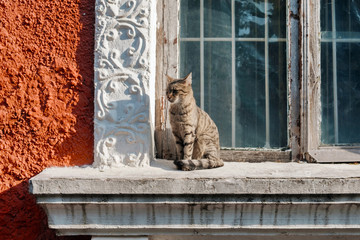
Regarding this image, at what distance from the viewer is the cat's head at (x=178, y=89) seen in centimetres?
208

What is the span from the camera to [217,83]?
91.7 inches

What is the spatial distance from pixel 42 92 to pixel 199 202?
40.0 inches

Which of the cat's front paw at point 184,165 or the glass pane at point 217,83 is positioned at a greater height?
the glass pane at point 217,83

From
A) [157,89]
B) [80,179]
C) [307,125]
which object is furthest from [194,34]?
[80,179]

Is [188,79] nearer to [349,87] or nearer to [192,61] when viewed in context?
[192,61]

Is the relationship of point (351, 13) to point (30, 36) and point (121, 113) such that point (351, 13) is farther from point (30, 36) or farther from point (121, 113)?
point (30, 36)

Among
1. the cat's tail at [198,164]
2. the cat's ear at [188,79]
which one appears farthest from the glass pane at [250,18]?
the cat's tail at [198,164]

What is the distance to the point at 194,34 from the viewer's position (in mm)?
2332

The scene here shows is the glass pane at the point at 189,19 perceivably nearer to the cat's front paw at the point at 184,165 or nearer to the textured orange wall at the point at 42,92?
the textured orange wall at the point at 42,92

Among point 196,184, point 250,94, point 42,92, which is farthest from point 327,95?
point 42,92

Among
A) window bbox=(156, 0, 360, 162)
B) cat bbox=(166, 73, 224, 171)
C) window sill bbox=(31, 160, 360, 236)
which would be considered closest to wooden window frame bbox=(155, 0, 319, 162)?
window bbox=(156, 0, 360, 162)

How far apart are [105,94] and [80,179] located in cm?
48

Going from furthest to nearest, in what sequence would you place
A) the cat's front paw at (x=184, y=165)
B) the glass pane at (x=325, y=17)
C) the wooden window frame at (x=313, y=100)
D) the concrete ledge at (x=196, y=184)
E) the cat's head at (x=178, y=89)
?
the glass pane at (x=325, y=17)
the wooden window frame at (x=313, y=100)
the cat's head at (x=178, y=89)
the cat's front paw at (x=184, y=165)
the concrete ledge at (x=196, y=184)

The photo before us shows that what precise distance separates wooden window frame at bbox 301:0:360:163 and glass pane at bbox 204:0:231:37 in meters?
0.44
